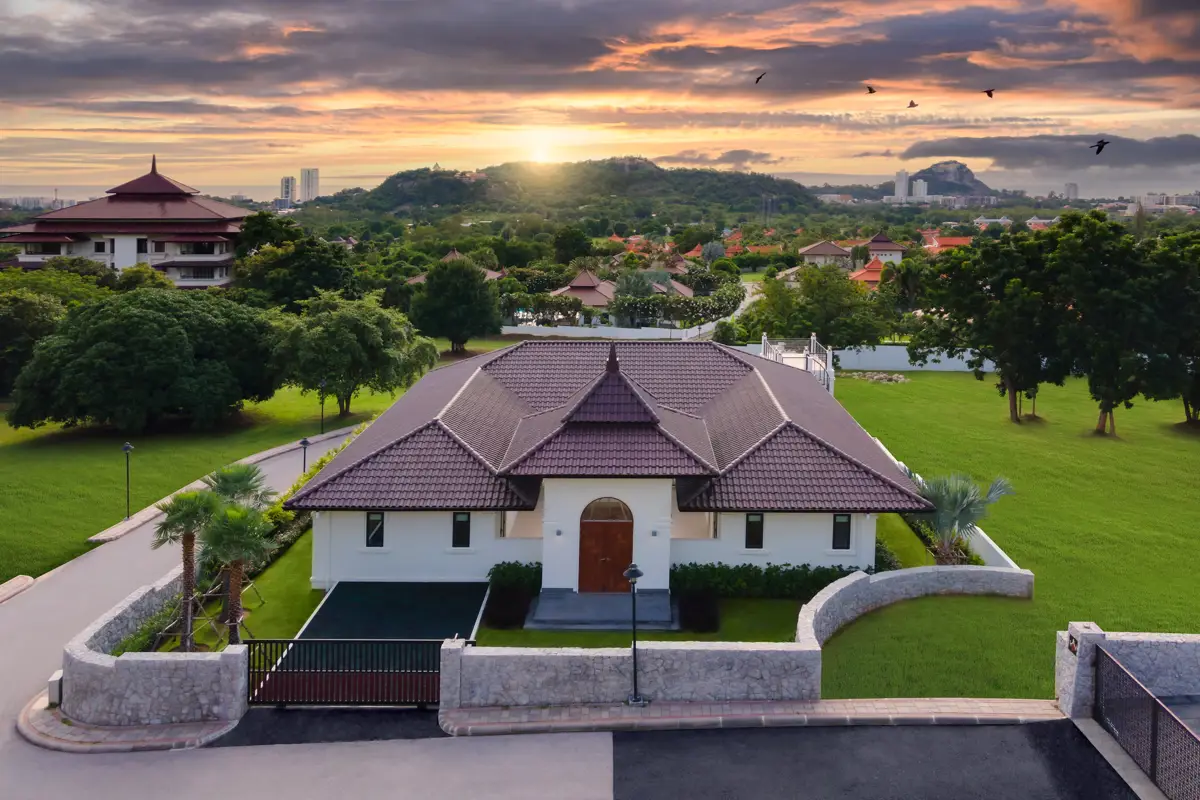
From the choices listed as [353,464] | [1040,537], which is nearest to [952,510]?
[1040,537]

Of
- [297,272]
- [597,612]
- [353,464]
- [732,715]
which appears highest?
[297,272]

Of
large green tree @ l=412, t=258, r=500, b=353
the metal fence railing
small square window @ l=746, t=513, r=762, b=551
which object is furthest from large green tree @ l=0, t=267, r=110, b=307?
the metal fence railing

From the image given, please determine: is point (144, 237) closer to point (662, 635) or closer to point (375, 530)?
point (375, 530)

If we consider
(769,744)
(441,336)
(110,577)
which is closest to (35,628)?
(110,577)

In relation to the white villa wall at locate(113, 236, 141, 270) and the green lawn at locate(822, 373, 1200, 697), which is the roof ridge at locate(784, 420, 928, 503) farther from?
the white villa wall at locate(113, 236, 141, 270)

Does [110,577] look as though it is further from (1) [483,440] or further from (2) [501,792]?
(2) [501,792]

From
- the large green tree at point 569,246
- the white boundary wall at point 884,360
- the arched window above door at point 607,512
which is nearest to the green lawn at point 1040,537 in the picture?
the arched window above door at point 607,512
